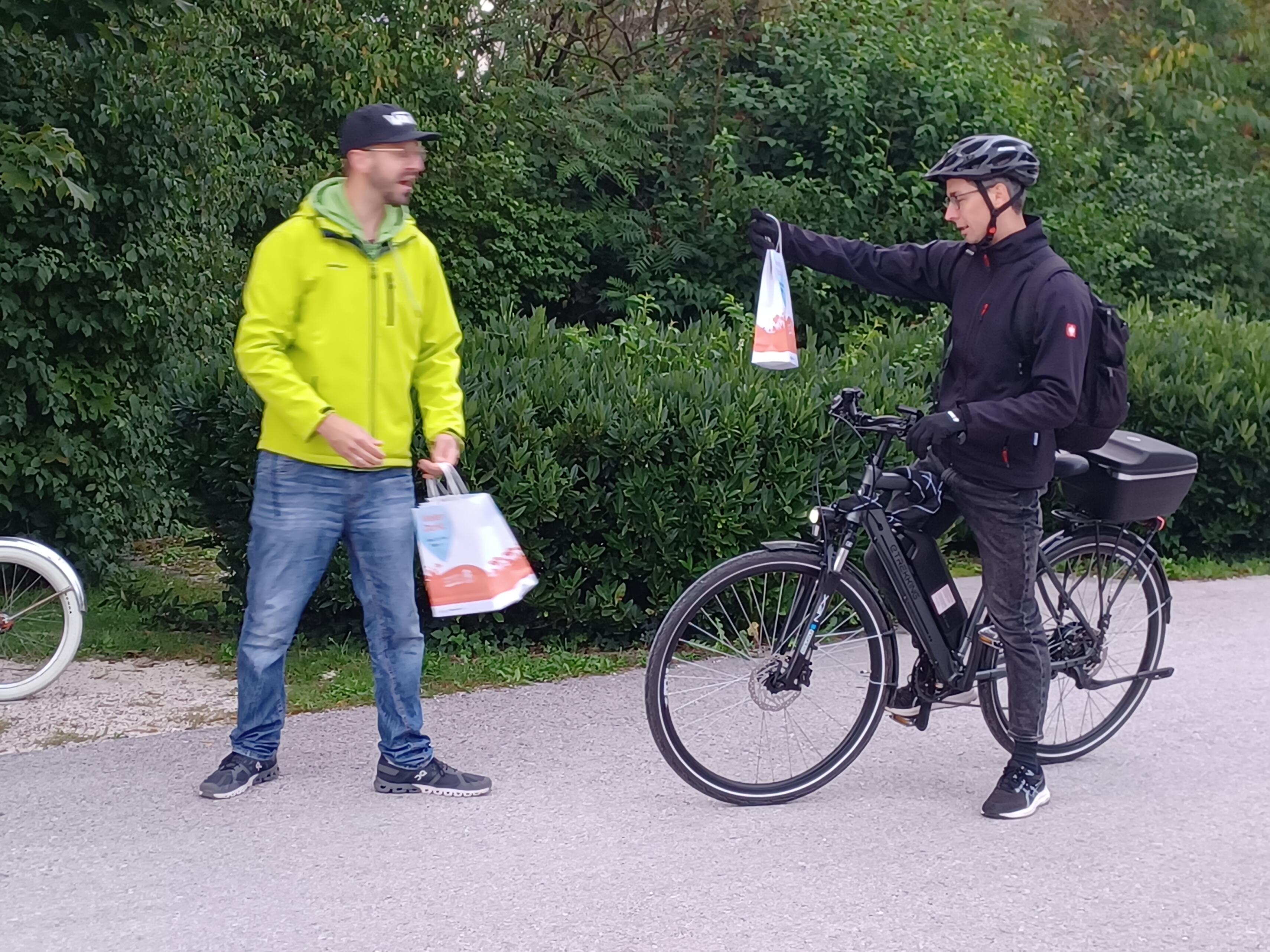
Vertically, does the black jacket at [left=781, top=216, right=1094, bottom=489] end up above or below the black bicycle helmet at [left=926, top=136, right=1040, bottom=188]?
below

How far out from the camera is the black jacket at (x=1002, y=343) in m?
4.24

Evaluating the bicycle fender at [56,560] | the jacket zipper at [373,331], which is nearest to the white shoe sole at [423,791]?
the jacket zipper at [373,331]

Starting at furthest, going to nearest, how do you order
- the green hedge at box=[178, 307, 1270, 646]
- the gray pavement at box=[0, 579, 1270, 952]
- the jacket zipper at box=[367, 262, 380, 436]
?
the green hedge at box=[178, 307, 1270, 646], the jacket zipper at box=[367, 262, 380, 436], the gray pavement at box=[0, 579, 1270, 952]

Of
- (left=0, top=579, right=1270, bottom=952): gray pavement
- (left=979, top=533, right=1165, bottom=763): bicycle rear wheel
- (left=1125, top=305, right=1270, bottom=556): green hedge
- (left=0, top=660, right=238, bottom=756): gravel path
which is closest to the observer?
(left=0, top=579, right=1270, bottom=952): gray pavement

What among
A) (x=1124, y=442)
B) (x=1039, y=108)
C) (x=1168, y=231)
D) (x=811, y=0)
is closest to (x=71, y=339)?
(x=1124, y=442)

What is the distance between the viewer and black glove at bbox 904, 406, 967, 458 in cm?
425

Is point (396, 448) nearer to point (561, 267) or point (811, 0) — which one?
point (561, 267)

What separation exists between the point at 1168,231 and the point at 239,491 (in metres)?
9.90

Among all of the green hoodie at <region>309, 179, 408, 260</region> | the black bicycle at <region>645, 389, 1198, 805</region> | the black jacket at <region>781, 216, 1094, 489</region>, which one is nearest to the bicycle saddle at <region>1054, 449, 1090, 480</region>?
the black bicycle at <region>645, 389, 1198, 805</region>

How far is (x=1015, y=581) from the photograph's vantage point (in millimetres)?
4539

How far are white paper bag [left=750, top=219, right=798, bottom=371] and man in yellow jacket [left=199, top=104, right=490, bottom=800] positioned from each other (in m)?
1.02

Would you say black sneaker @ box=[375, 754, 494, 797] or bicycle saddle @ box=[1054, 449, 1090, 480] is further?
bicycle saddle @ box=[1054, 449, 1090, 480]

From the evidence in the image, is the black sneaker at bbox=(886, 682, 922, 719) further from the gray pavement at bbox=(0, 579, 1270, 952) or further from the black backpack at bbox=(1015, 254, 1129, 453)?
the black backpack at bbox=(1015, 254, 1129, 453)

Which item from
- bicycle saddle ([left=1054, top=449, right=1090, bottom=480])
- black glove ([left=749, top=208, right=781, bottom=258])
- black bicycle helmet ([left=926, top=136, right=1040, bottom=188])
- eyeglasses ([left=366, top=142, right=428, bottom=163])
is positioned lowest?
bicycle saddle ([left=1054, top=449, right=1090, bottom=480])
